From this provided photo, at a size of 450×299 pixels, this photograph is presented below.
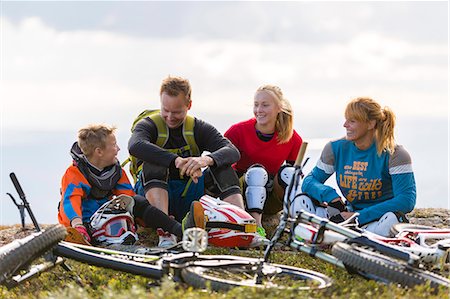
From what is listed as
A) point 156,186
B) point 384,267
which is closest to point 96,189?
point 156,186

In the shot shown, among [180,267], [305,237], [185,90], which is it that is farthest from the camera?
[185,90]

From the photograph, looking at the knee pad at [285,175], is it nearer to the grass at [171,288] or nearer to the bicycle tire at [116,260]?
the grass at [171,288]

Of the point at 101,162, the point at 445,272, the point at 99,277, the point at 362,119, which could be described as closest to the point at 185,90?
the point at 101,162

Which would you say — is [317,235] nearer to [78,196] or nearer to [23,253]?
[23,253]

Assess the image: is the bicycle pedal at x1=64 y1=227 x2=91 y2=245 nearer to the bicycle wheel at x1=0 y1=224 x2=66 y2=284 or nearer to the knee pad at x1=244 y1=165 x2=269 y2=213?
the bicycle wheel at x1=0 y1=224 x2=66 y2=284

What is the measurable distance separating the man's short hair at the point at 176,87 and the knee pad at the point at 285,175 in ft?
5.36

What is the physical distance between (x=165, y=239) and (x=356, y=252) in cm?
397

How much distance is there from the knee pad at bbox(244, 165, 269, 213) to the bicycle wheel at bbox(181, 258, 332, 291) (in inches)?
150

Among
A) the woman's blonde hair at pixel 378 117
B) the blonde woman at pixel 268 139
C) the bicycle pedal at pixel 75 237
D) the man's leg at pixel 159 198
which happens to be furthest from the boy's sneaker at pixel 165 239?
the woman's blonde hair at pixel 378 117

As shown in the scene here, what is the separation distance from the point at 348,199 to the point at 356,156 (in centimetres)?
58

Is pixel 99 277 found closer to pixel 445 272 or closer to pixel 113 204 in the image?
pixel 113 204

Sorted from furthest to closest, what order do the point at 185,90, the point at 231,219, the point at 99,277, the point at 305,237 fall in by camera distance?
the point at 185,90 < the point at 231,219 < the point at 99,277 < the point at 305,237

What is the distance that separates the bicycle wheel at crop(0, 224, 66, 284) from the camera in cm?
689

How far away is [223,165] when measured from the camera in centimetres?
1054
